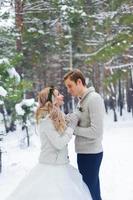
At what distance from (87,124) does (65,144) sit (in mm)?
387

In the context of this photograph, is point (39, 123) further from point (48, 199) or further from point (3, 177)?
point (3, 177)

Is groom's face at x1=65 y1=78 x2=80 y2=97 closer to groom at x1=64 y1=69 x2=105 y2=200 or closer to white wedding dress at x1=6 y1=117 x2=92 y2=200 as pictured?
groom at x1=64 y1=69 x2=105 y2=200

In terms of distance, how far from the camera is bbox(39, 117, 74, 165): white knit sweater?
18.2 ft

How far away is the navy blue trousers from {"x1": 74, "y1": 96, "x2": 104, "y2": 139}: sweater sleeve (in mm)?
278

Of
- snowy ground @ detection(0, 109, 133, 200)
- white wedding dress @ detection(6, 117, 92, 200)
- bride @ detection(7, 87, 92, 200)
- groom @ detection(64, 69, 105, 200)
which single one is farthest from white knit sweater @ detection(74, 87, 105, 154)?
snowy ground @ detection(0, 109, 133, 200)

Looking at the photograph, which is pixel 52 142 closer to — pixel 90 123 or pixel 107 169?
pixel 90 123

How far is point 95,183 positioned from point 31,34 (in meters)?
21.5

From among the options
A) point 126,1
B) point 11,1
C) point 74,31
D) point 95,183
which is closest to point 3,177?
point 95,183

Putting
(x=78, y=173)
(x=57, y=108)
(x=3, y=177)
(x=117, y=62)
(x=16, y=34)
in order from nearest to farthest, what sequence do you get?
(x=57, y=108) → (x=78, y=173) → (x=3, y=177) → (x=16, y=34) → (x=117, y=62)

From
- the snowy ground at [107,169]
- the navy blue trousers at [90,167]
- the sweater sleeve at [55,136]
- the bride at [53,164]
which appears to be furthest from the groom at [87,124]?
the snowy ground at [107,169]

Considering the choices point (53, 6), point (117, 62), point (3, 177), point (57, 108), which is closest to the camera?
point (57, 108)

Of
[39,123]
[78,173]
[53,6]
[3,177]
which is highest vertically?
[53,6]

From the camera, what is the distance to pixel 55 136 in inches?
218

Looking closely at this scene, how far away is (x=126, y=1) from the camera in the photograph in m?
21.0
